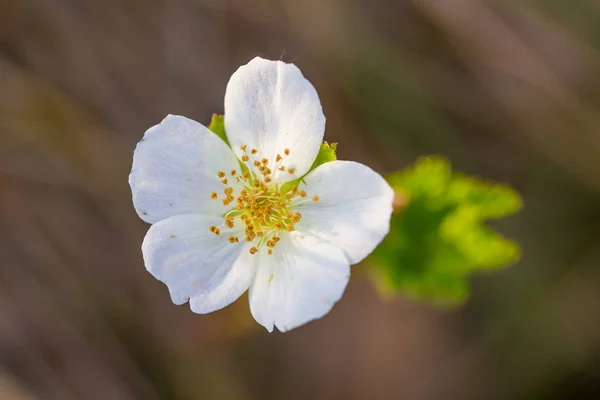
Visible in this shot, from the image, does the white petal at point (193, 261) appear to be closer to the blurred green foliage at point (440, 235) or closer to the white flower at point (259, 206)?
the white flower at point (259, 206)

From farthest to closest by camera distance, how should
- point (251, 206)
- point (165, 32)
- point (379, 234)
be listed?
point (165, 32) → point (251, 206) → point (379, 234)

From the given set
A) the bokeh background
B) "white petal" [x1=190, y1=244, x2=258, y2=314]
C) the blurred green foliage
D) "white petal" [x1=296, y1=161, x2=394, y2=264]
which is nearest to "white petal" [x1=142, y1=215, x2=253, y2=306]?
"white petal" [x1=190, y1=244, x2=258, y2=314]

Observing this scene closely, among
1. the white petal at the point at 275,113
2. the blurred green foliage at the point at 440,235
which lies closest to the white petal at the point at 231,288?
the white petal at the point at 275,113

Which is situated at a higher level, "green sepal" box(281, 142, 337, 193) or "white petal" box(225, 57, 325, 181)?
"white petal" box(225, 57, 325, 181)

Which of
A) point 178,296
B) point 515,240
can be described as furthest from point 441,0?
point 178,296

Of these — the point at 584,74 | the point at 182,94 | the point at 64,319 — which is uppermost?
the point at 182,94

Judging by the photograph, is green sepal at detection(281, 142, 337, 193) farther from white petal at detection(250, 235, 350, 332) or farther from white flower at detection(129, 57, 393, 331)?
white petal at detection(250, 235, 350, 332)

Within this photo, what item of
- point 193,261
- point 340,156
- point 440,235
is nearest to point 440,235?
point 440,235

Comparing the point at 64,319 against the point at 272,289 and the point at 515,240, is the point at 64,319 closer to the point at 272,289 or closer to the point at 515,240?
the point at 272,289
